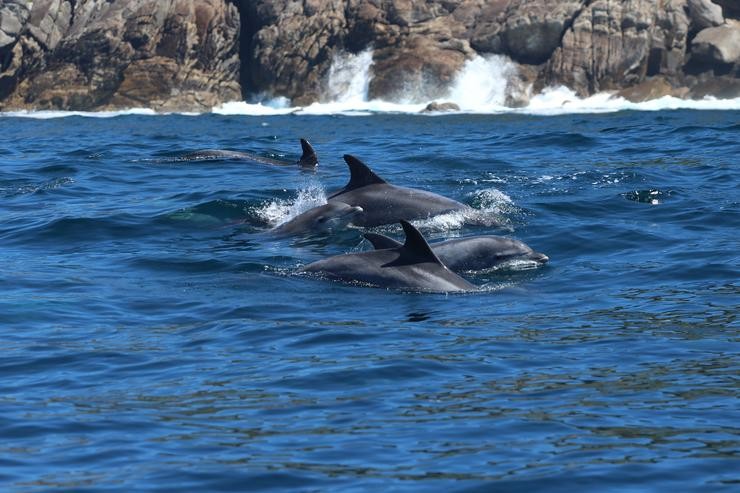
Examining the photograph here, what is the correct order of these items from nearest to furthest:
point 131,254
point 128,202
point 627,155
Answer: point 131,254
point 128,202
point 627,155

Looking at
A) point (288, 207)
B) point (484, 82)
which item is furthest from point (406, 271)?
point (484, 82)

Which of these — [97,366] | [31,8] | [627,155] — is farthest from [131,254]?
[31,8]

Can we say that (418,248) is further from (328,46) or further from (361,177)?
(328,46)

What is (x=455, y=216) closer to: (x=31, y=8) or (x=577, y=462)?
(x=577, y=462)

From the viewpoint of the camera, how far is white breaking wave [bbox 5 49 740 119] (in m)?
49.7

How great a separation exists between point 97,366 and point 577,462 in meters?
4.56

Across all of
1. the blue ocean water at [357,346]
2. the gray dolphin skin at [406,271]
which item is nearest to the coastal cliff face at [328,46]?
the blue ocean water at [357,346]

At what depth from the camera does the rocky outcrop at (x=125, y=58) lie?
2169 inches

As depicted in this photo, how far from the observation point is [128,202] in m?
20.3

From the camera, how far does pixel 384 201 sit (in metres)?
17.6

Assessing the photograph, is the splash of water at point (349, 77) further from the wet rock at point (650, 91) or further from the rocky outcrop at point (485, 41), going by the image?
the wet rock at point (650, 91)

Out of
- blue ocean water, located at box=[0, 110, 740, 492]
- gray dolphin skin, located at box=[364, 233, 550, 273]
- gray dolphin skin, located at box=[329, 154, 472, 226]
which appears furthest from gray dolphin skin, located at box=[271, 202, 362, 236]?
gray dolphin skin, located at box=[364, 233, 550, 273]

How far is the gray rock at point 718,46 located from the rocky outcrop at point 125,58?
20.5m

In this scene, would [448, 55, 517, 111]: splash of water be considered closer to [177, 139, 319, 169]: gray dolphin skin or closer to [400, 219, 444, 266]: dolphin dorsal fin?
[177, 139, 319, 169]: gray dolphin skin
